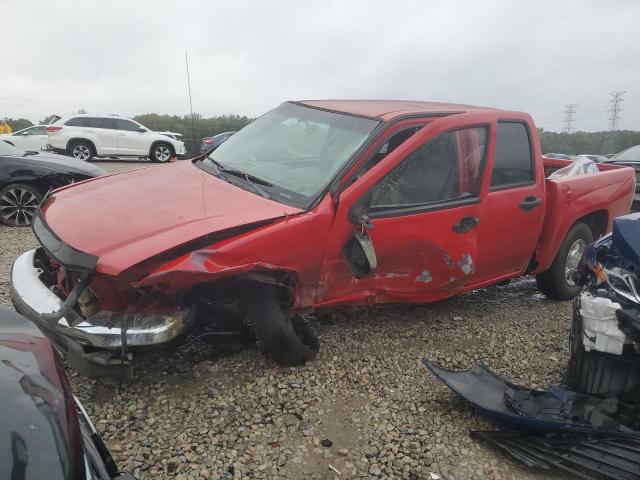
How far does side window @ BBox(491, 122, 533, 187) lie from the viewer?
3943 millimetres

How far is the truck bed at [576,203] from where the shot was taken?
14.2 ft

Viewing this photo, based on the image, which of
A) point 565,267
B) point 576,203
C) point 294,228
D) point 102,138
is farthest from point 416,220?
point 102,138

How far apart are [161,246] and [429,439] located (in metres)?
1.72

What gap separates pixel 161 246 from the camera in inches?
102

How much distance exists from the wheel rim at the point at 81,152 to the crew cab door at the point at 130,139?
37.1 inches

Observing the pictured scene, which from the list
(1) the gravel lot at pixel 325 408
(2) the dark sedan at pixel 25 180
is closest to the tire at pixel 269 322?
(1) the gravel lot at pixel 325 408

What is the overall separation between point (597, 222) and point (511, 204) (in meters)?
1.59

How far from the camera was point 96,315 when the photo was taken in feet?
8.79

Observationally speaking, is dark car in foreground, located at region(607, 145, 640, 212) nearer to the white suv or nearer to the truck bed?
the truck bed

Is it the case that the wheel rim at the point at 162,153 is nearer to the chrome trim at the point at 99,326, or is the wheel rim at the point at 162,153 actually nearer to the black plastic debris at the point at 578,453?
the chrome trim at the point at 99,326

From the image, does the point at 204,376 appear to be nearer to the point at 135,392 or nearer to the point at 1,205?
the point at 135,392

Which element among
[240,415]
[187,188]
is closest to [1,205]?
[187,188]

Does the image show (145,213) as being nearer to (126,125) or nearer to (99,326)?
(99,326)

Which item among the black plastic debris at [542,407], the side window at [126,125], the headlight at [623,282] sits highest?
the side window at [126,125]
